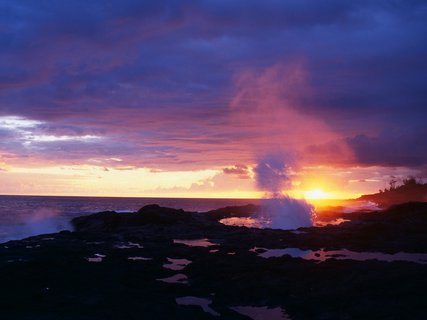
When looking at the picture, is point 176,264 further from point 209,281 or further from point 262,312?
point 262,312

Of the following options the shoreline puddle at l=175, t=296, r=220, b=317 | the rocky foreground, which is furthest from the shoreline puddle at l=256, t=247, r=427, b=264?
the shoreline puddle at l=175, t=296, r=220, b=317

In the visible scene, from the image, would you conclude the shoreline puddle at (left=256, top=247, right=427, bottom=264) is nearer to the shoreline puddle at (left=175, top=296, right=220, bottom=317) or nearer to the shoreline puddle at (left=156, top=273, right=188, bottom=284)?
the shoreline puddle at (left=156, top=273, right=188, bottom=284)

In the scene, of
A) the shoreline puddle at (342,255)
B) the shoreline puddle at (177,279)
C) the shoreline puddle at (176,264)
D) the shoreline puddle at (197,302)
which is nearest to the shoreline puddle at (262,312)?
the shoreline puddle at (197,302)

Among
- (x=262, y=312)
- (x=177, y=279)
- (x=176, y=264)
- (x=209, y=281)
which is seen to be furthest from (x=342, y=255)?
(x=262, y=312)

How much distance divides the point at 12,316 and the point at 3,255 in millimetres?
17196

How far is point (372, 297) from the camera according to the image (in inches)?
835

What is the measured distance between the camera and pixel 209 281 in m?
26.8

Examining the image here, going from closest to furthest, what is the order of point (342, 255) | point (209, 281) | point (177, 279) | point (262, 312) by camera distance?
point (262, 312) < point (209, 281) < point (177, 279) < point (342, 255)

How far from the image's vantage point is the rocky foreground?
66.4 feet

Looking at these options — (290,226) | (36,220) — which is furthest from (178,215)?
(36,220)

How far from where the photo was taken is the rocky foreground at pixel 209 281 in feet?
66.4

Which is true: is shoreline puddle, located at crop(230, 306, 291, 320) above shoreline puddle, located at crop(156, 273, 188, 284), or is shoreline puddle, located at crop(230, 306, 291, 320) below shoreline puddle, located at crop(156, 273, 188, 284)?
below

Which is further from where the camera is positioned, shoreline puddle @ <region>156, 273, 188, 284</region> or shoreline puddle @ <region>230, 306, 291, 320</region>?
shoreline puddle @ <region>156, 273, 188, 284</region>

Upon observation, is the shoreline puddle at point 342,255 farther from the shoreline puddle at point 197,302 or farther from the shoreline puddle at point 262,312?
the shoreline puddle at point 262,312
